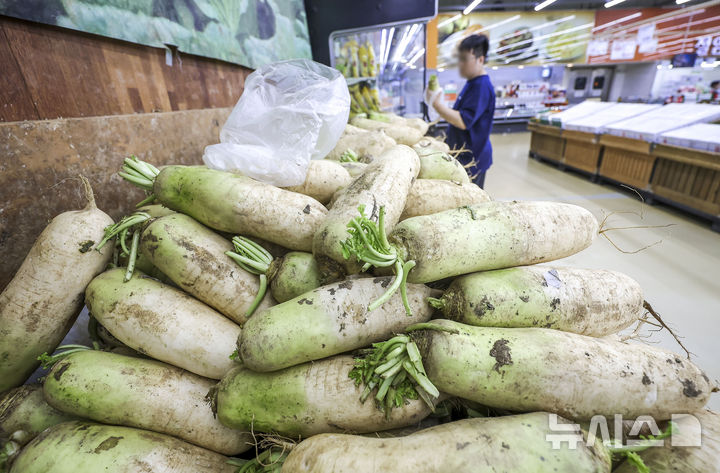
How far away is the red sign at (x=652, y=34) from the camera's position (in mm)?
13867

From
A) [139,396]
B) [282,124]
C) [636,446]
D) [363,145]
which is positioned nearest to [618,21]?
[363,145]

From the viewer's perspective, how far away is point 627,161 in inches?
233

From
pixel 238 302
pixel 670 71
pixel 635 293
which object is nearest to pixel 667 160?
pixel 635 293

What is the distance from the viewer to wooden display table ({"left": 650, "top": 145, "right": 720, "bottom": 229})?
4.29 m

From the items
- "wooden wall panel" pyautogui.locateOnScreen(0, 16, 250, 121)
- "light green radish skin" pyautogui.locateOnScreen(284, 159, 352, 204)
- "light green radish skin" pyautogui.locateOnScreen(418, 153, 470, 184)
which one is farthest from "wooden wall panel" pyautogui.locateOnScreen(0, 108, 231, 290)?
"light green radish skin" pyautogui.locateOnScreen(418, 153, 470, 184)

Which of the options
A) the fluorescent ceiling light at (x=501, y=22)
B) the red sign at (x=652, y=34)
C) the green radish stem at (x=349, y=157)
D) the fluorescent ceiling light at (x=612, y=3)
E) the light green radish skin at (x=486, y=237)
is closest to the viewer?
the light green radish skin at (x=486, y=237)

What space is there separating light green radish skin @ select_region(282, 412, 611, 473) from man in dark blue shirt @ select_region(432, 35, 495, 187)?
10.2 ft

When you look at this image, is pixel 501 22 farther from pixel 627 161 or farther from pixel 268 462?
pixel 268 462

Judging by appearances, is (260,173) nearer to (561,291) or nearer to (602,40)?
(561,291)

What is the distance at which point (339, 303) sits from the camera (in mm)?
1314

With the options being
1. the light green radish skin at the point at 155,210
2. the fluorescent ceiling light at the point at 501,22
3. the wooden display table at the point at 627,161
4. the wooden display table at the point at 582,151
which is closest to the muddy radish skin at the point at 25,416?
the light green radish skin at the point at 155,210

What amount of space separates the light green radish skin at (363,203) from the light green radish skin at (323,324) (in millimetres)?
96

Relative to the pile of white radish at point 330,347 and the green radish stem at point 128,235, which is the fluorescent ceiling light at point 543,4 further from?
the green radish stem at point 128,235

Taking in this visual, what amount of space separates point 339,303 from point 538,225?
3.34 feet
